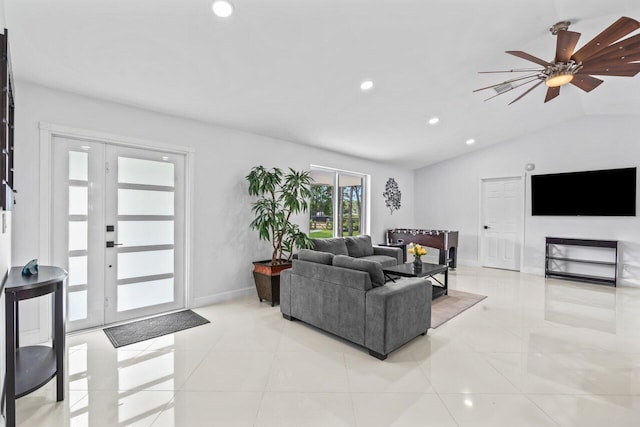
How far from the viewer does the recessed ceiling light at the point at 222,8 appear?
6.98ft

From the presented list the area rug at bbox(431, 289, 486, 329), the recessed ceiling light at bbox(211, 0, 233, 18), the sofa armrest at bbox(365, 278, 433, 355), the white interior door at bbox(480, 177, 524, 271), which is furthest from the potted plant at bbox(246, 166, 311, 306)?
the white interior door at bbox(480, 177, 524, 271)

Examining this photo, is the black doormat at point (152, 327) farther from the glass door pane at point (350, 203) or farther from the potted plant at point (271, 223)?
the glass door pane at point (350, 203)

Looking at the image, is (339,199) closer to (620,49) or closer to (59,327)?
(620,49)

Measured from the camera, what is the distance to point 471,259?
22.7ft

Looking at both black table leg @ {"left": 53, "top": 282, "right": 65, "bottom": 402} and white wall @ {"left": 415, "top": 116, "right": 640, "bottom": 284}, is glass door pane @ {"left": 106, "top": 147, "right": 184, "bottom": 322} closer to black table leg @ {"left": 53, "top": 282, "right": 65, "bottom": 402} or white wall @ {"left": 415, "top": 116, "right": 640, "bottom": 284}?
black table leg @ {"left": 53, "top": 282, "right": 65, "bottom": 402}

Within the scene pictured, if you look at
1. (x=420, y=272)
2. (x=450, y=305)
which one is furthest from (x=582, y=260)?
(x=420, y=272)

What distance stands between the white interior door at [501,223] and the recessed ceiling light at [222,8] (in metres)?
6.32

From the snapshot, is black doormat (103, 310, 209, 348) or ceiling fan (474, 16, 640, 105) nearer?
ceiling fan (474, 16, 640, 105)

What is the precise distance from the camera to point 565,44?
244 cm

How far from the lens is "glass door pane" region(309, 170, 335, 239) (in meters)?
5.62

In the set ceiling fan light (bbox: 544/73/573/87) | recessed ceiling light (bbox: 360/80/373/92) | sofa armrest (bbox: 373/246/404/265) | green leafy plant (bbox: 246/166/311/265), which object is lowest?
sofa armrest (bbox: 373/246/404/265)

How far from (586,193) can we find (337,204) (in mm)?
4525

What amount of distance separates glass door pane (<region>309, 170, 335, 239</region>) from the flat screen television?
404cm

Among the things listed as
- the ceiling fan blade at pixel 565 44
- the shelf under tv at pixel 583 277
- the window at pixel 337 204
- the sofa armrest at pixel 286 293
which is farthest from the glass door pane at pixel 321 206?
the shelf under tv at pixel 583 277
